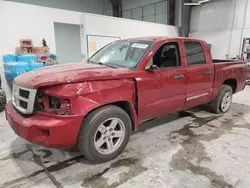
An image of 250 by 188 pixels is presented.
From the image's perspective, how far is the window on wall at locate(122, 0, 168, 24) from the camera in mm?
11921

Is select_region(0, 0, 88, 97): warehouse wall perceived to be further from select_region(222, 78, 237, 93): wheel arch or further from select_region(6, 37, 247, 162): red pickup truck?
select_region(222, 78, 237, 93): wheel arch

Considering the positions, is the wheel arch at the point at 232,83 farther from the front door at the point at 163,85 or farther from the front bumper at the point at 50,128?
the front bumper at the point at 50,128

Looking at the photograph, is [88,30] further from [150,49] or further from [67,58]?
[150,49]

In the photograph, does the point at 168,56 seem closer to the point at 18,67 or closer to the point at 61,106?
the point at 61,106

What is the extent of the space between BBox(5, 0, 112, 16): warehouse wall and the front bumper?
10.7m

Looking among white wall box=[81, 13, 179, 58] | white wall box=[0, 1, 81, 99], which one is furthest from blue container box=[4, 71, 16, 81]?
white wall box=[81, 13, 179, 58]

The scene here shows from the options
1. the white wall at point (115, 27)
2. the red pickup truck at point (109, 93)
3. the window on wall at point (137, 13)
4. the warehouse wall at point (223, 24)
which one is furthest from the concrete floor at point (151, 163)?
the window on wall at point (137, 13)

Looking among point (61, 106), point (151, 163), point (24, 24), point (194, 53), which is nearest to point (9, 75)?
point (24, 24)

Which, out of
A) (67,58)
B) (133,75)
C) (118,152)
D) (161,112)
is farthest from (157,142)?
(67,58)

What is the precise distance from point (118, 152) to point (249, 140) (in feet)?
6.90

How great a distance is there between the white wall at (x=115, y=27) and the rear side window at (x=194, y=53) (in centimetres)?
439

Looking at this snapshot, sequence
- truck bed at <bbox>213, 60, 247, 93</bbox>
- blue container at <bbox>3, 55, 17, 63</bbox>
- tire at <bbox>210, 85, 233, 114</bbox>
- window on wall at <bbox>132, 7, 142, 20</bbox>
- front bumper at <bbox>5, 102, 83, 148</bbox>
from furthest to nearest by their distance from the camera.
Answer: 1. window on wall at <bbox>132, 7, 142, 20</bbox>
2. blue container at <bbox>3, 55, 17, 63</bbox>
3. tire at <bbox>210, 85, 233, 114</bbox>
4. truck bed at <bbox>213, 60, 247, 93</bbox>
5. front bumper at <bbox>5, 102, 83, 148</bbox>

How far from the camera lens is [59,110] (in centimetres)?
185

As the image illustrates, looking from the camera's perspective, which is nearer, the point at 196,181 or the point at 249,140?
the point at 196,181
